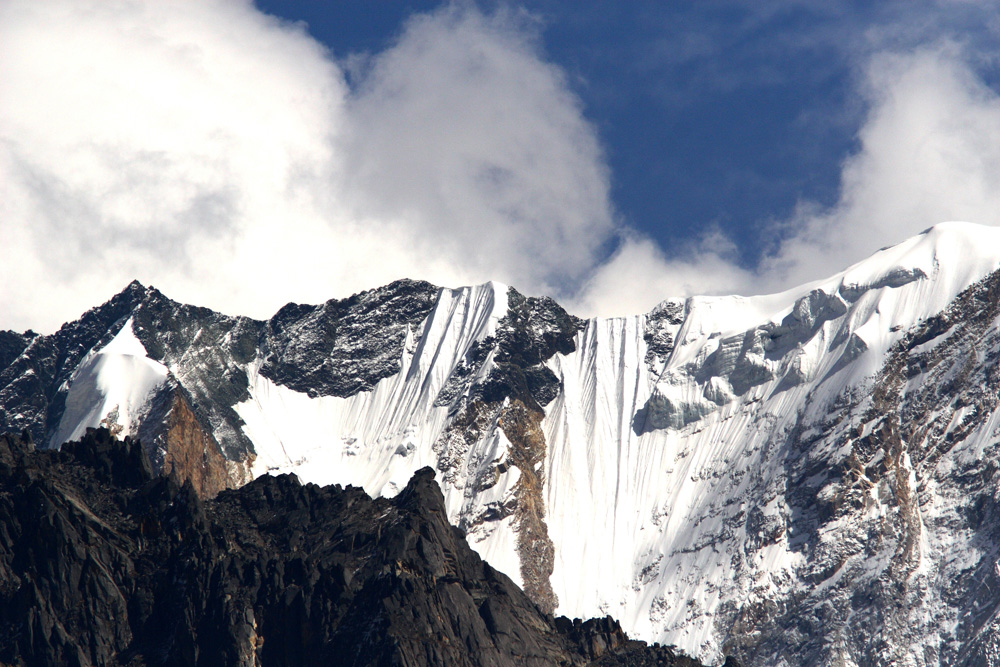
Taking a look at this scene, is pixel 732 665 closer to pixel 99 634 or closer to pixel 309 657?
pixel 309 657

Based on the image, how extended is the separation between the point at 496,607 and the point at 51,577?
45.8 metres

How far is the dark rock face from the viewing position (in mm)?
175875

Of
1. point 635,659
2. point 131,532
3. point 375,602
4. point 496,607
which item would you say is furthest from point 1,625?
point 635,659

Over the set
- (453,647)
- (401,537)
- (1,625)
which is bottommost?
(1,625)

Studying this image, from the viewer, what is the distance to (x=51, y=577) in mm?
177375

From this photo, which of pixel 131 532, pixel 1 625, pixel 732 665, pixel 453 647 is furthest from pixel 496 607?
pixel 1 625

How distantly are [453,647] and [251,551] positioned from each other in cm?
2661

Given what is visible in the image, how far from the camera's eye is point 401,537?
192000 millimetres

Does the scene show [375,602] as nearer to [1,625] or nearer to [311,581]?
[311,581]

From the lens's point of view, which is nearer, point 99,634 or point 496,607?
point 99,634

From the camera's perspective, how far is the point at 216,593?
18200 cm

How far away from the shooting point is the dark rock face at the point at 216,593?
17588 centimetres

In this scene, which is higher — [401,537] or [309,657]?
[401,537]

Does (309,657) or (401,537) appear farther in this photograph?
(401,537)
